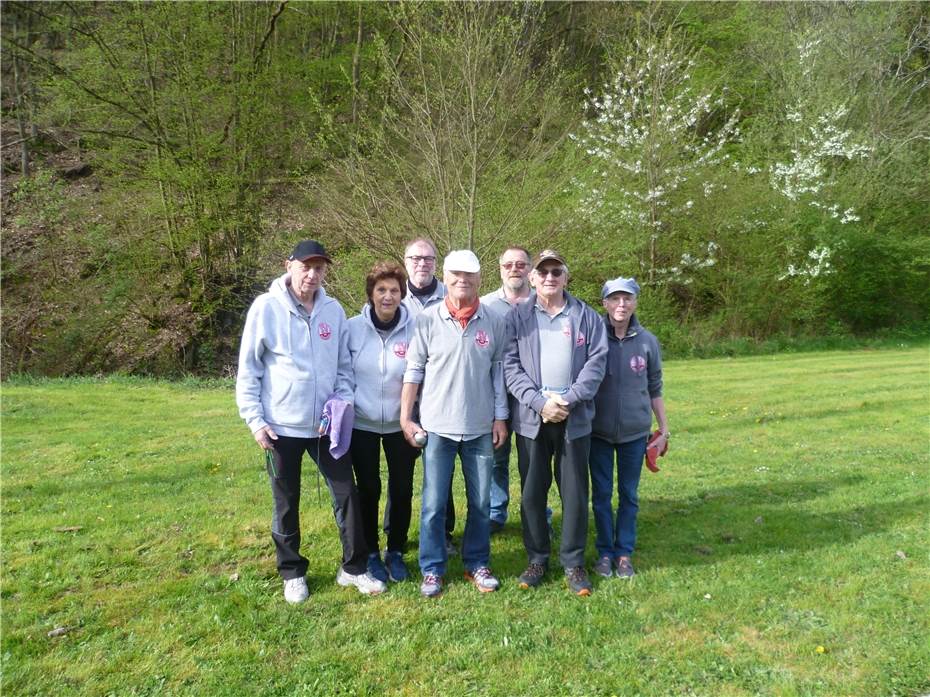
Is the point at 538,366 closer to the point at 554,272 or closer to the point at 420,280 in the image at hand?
the point at 554,272

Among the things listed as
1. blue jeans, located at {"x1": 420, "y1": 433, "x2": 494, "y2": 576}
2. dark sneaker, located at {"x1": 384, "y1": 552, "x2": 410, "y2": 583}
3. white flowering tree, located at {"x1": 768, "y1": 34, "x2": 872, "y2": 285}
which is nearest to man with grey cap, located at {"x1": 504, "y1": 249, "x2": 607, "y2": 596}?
blue jeans, located at {"x1": 420, "y1": 433, "x2": 494, "y2": 576}

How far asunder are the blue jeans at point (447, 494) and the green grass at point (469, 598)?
0.70 ft

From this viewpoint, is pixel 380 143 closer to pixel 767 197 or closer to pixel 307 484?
pixel 307 484

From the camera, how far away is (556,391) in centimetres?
397

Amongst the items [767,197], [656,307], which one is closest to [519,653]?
[656,307]

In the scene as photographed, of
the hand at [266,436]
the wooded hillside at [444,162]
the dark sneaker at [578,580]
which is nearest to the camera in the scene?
the hand at [266,436]

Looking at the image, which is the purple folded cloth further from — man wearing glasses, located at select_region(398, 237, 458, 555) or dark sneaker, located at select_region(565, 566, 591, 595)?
dark sneaker, located at select_region(565, 566, 591, 595)

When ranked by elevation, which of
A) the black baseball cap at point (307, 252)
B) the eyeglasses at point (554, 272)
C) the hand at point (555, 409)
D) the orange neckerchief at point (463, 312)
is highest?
the black baseball cap at point (307, 252)

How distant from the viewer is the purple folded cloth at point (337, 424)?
148 inches

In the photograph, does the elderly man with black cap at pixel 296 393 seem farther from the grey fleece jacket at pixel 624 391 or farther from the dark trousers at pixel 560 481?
the grey fleece jacket at pixel 624 391

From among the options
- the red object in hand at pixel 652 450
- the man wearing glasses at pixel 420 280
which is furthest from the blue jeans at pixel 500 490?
the red object in hand at pixel 652 450

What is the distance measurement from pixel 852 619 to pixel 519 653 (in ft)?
6.28

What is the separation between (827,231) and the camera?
1978 centimetres

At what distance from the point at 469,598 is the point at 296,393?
1.58 metres
